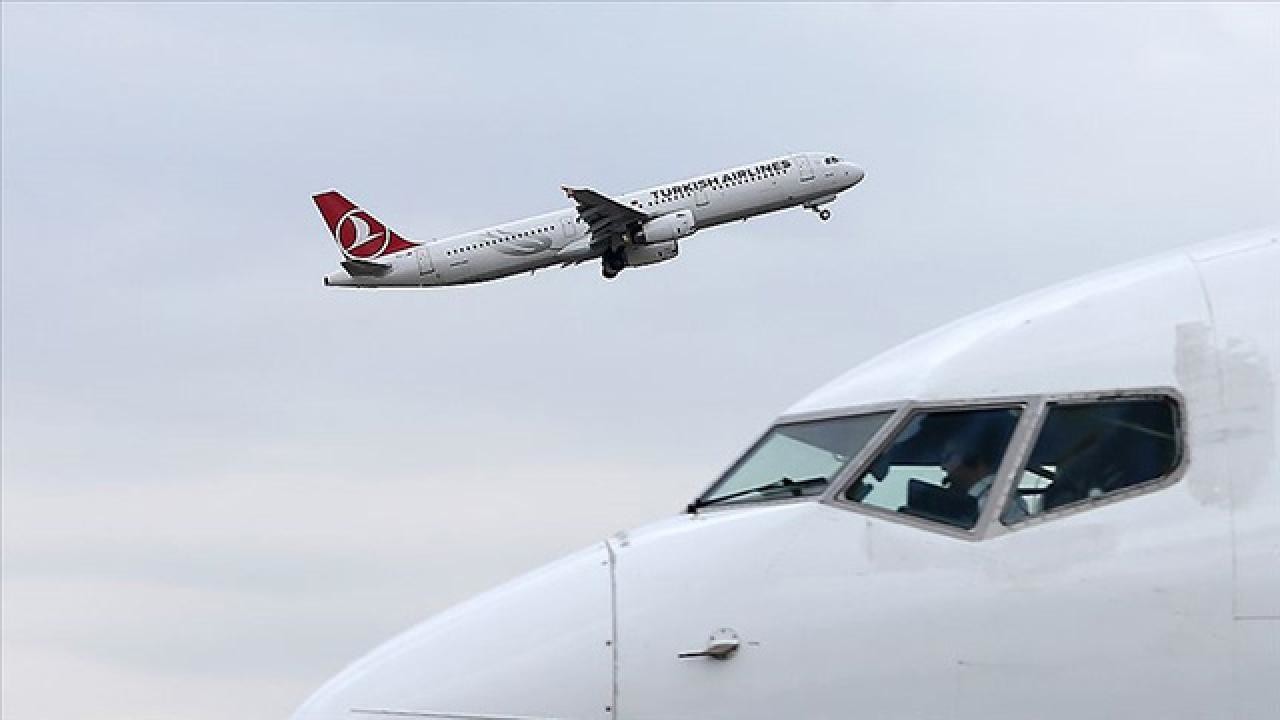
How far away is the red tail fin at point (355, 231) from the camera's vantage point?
92.2 m

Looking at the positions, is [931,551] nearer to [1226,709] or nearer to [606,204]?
[1226,709]

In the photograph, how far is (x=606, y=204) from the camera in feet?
276

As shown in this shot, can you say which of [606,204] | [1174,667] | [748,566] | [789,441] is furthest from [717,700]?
[606,204]

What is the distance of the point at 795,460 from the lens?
7.52 metres

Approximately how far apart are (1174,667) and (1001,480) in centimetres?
79

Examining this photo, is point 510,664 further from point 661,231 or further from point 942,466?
point 661,231

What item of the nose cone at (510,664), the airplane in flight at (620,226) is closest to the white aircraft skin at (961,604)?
the nose cone at (510,664)

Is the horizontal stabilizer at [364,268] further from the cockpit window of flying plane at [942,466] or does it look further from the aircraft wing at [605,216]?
the cockpit window of flying plane at [942,466]

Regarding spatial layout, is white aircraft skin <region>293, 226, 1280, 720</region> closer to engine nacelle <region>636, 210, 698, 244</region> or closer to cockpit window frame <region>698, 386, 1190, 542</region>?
cockpit window frame <region>698, 386, 1190, 542</region>

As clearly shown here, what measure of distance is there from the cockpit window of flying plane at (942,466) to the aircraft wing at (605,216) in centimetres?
7664

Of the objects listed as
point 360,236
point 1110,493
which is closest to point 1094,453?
point 1110,493

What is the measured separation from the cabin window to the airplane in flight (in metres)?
76.0

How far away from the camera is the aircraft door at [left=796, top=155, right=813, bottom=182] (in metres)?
85.9

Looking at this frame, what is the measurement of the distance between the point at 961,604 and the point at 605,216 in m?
78.2
